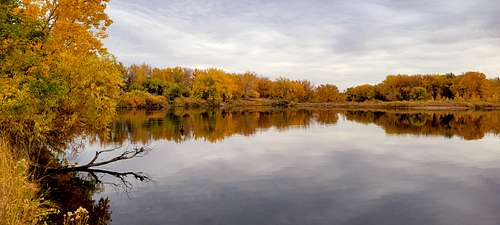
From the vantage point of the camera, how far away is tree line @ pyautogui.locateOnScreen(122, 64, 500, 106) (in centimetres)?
13050

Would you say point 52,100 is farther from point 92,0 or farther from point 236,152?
point 236,152

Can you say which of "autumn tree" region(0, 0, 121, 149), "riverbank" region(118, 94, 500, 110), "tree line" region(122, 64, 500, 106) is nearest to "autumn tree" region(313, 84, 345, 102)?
"tree line" region(122, 64, 500, 106)

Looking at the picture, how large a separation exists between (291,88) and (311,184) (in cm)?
Result: 14107

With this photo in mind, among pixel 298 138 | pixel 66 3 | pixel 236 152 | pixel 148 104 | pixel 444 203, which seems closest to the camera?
pixel 444 203

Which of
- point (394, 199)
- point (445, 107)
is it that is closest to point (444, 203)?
point (394, 199)

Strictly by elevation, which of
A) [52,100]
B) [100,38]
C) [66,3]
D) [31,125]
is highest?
[66,3]

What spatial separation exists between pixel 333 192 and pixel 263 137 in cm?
2147

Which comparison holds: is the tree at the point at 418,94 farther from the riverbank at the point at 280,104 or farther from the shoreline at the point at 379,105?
the shoreline at the point at 379,105

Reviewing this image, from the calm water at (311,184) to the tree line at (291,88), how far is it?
92.4 meters

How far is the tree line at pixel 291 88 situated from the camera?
130500mm

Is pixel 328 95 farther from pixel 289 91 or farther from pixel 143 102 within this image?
pixel 143 102

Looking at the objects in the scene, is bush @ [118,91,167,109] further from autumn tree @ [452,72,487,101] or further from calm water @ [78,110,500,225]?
autumn tree @ [452,72,487,101]

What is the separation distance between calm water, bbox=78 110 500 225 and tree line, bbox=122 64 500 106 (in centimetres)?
9243

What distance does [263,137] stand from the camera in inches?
1518
